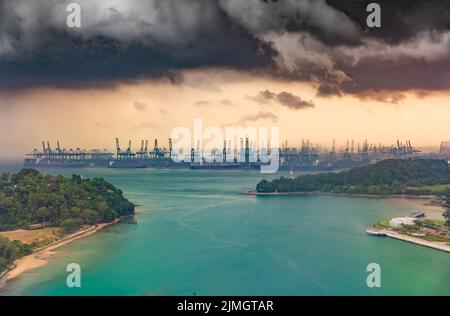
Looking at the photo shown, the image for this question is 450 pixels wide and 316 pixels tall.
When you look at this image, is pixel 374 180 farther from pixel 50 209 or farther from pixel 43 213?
pixel 43 213

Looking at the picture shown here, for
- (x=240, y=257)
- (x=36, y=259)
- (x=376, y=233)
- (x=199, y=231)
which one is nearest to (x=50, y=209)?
(x=36, y=259)

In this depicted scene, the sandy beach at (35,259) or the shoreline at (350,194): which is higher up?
the shoreline at (350,194)

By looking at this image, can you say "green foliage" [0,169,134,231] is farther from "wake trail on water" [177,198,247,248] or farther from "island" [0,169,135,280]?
"wake trail on water" [177,198,247,248]

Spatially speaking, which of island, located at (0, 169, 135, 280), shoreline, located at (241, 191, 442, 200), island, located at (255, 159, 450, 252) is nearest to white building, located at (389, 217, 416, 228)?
island, located at (255, 159, 450, 252)

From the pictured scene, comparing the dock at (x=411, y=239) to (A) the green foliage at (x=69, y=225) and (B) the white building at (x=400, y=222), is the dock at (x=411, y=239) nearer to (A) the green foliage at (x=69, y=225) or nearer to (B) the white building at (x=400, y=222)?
(B) the white building at (x=400, y=222)

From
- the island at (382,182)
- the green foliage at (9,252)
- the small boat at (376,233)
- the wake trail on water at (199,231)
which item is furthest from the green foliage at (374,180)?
the green foliage at (9,252)

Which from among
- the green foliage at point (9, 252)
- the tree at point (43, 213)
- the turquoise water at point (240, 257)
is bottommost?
the turquoise water at point (240, 257)
